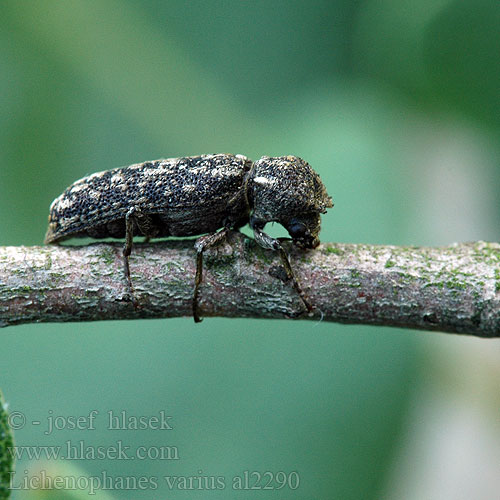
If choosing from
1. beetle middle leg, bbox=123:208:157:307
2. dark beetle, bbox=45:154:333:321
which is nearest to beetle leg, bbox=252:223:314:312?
dark beetle, bbox=45:154:333:321

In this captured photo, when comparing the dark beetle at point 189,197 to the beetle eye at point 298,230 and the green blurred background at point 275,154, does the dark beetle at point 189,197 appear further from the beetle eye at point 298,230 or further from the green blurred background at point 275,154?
the green blurred background at point 275,154

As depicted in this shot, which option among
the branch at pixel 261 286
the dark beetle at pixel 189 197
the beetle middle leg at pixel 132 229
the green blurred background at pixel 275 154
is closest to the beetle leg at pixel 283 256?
the branch at pixel 261 286

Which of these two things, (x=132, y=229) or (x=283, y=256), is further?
(x=132, y=229)

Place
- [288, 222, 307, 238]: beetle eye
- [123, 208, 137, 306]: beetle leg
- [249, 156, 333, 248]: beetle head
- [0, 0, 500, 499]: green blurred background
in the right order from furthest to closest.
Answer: [0, 0, 500, 499]: green blurred background, [249, 156, 333, 248]: beetle head, [288, 222, 307, 238]: beetle eye, [123, 208, 137, 306]: beetle leg

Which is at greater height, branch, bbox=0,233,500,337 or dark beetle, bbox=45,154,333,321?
dark beetle, bbox=45,154,333,321

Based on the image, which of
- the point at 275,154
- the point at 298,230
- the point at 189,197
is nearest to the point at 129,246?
the point at 189,197

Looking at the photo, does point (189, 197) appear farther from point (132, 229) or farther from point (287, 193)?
point (287, 193)

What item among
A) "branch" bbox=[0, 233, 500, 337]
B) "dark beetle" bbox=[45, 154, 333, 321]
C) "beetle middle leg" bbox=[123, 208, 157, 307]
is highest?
"dark beetle" bbox=[45, 154, 333, 321]

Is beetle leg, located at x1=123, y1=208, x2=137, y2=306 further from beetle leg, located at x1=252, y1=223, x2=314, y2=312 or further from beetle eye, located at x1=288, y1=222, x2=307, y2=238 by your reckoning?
beetle eye, located at x1=288, y1=222, x2=307, y2=238
